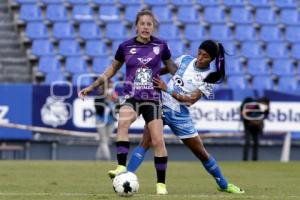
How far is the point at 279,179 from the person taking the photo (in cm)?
1502

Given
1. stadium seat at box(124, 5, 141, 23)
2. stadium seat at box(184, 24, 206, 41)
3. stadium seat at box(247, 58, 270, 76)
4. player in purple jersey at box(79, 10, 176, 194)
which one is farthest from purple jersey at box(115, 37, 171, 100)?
stadium seat at box(184, 24, 206, 41)

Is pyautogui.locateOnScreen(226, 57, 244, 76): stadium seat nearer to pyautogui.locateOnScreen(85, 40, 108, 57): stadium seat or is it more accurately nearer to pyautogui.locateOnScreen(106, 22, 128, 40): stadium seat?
pyautogui.locateOnScreen(106, 22, 128, 40): stadium seat

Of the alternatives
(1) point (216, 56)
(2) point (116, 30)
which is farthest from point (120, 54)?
(2) point (116, 30)

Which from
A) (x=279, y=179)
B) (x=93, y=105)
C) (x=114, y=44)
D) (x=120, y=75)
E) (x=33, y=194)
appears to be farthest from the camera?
(x=114, y=44)

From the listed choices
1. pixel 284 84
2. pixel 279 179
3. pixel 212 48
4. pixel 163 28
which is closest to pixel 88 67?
pixel 163 28

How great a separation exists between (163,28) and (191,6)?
4.79 ft

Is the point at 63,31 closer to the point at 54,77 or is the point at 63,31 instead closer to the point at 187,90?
the point at 54,77

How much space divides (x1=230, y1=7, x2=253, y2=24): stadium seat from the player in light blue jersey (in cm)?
2007

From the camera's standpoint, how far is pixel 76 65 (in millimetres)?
28047

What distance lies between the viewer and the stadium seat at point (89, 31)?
29.2m

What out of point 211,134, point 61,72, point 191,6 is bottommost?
point 211,134

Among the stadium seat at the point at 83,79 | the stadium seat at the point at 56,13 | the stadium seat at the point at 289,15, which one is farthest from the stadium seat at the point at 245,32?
the stadium seat at the point at 83,79

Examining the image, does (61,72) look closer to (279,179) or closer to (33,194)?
(279,179)

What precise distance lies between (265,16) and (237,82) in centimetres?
369
